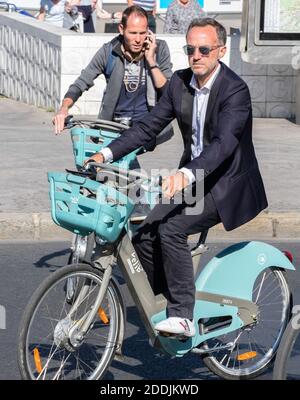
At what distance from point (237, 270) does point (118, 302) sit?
676 millimetres

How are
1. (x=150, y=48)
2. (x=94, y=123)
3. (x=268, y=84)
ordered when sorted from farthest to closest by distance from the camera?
(x=268, y=84), (x=150, y=48), (x=94, y=123)

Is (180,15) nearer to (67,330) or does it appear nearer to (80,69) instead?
(80,69)

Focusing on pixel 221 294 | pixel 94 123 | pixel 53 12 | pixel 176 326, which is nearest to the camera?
pixel 176 326

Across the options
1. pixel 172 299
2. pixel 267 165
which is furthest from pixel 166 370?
pixel 267 165

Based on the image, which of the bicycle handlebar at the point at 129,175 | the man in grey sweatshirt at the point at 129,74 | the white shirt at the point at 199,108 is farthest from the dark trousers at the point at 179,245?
the man in grey sweatshirt at the point at 129,74

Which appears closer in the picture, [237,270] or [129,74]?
[237,270]

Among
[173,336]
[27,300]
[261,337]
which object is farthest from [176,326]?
[27,300]

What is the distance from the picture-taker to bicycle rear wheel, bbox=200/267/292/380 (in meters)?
6.00

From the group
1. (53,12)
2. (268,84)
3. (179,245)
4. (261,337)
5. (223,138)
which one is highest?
(223,138)

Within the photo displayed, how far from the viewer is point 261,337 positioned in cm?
611

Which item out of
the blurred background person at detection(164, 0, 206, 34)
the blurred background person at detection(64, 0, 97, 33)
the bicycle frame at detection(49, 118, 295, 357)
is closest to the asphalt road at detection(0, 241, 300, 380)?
the bicycle frame at detection(49, 118, 295, 357)

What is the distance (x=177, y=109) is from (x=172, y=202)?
1.54 ft

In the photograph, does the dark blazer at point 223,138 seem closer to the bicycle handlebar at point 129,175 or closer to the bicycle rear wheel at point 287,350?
the bicycle handlebar at point 129,175

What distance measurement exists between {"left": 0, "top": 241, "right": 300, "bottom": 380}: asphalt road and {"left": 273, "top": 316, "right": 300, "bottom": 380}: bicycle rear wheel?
3.40 feet
